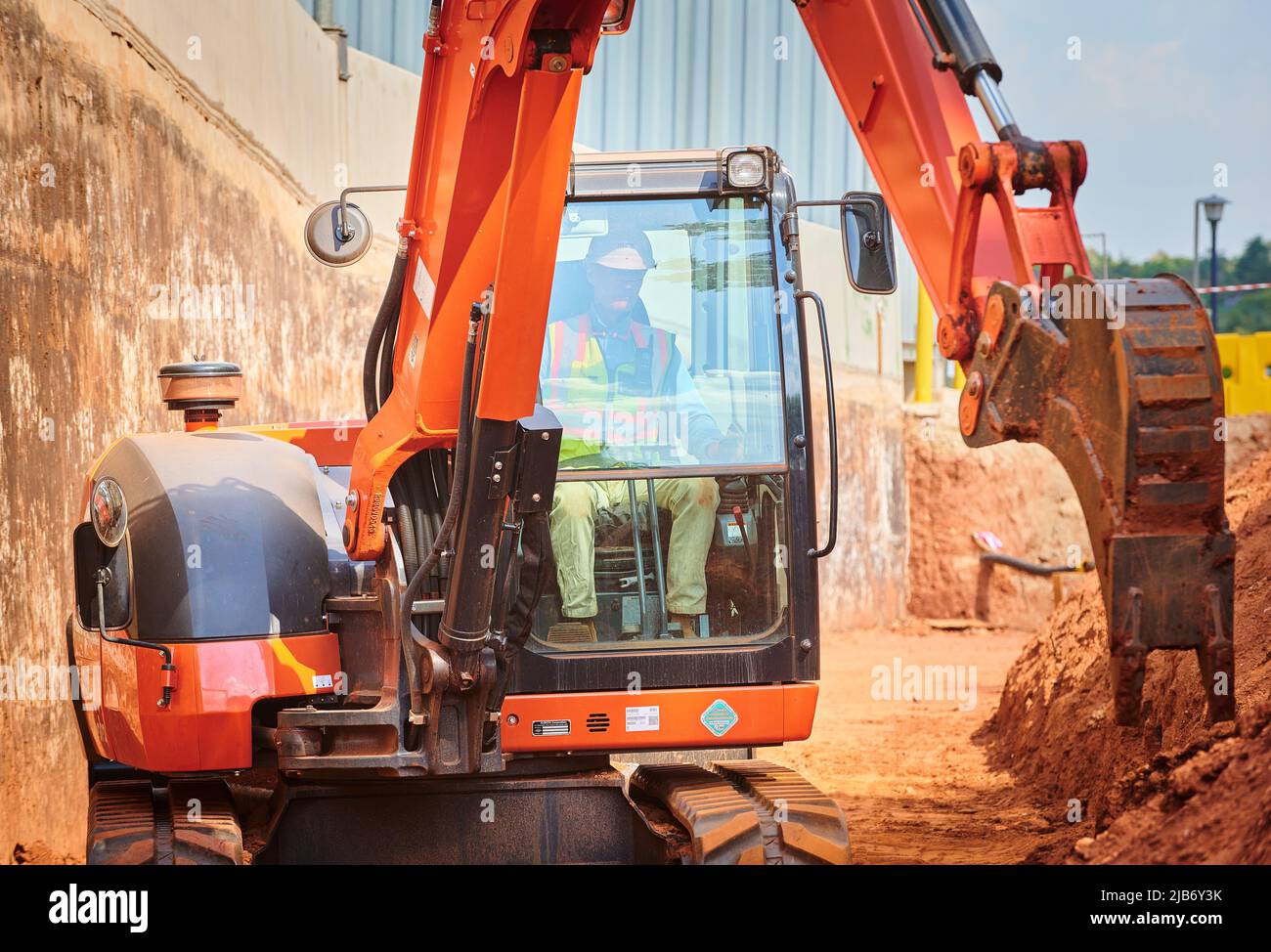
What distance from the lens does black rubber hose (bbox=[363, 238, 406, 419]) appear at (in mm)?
4543

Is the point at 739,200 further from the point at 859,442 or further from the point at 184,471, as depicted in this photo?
the point at 859,442

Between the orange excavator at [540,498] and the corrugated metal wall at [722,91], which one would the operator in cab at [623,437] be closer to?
the orange excavator at [540,498]

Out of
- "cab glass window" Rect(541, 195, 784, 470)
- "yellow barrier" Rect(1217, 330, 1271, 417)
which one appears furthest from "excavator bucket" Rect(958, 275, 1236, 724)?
"yellow barrier" Rect(1217, 330, 1271, 417)

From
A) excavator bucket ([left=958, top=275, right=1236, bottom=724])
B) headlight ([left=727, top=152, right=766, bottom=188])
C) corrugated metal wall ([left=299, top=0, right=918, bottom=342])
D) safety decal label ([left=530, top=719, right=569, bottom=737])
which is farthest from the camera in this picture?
corrugated metal wall ([left=299, top=0, right=918, bottom=342])

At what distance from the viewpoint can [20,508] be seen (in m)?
5.62

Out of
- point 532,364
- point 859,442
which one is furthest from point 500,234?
point 859,442

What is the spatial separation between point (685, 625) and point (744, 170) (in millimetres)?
1606

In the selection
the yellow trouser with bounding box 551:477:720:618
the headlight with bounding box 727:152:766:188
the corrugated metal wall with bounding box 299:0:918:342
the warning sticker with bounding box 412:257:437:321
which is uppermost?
the corrugated metal wall with bounding box 299:0:918:342

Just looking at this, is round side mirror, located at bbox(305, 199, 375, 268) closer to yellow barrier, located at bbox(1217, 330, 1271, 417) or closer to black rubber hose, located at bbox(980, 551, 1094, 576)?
black rubber hose, located at bbox(980, 551, 1094, 576)

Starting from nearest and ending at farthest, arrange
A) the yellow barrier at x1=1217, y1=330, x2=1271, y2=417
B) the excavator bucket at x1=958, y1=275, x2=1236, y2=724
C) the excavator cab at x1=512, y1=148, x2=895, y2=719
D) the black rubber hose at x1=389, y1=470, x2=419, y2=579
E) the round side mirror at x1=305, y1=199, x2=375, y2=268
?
the excavator bucket at x1=958, y1=275, x2=1236, y2=724
the black rubber hose at x1=389, y1=470, x2=419, y2=579
the round side mirror at x1=305, y1=199, x2=375, y2=268
the excavator cab at x1=512, y1=148, x2=895, y2=719
the yellow barrier at x1=1217, y1=330, x2=1271, y2=417

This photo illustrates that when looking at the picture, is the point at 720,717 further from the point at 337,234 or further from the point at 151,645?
the point at 337,234

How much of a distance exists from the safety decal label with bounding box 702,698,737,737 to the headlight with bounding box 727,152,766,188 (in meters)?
1.80

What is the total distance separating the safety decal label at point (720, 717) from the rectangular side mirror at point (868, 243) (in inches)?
57.0

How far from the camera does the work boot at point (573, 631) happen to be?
4910 millimetres
